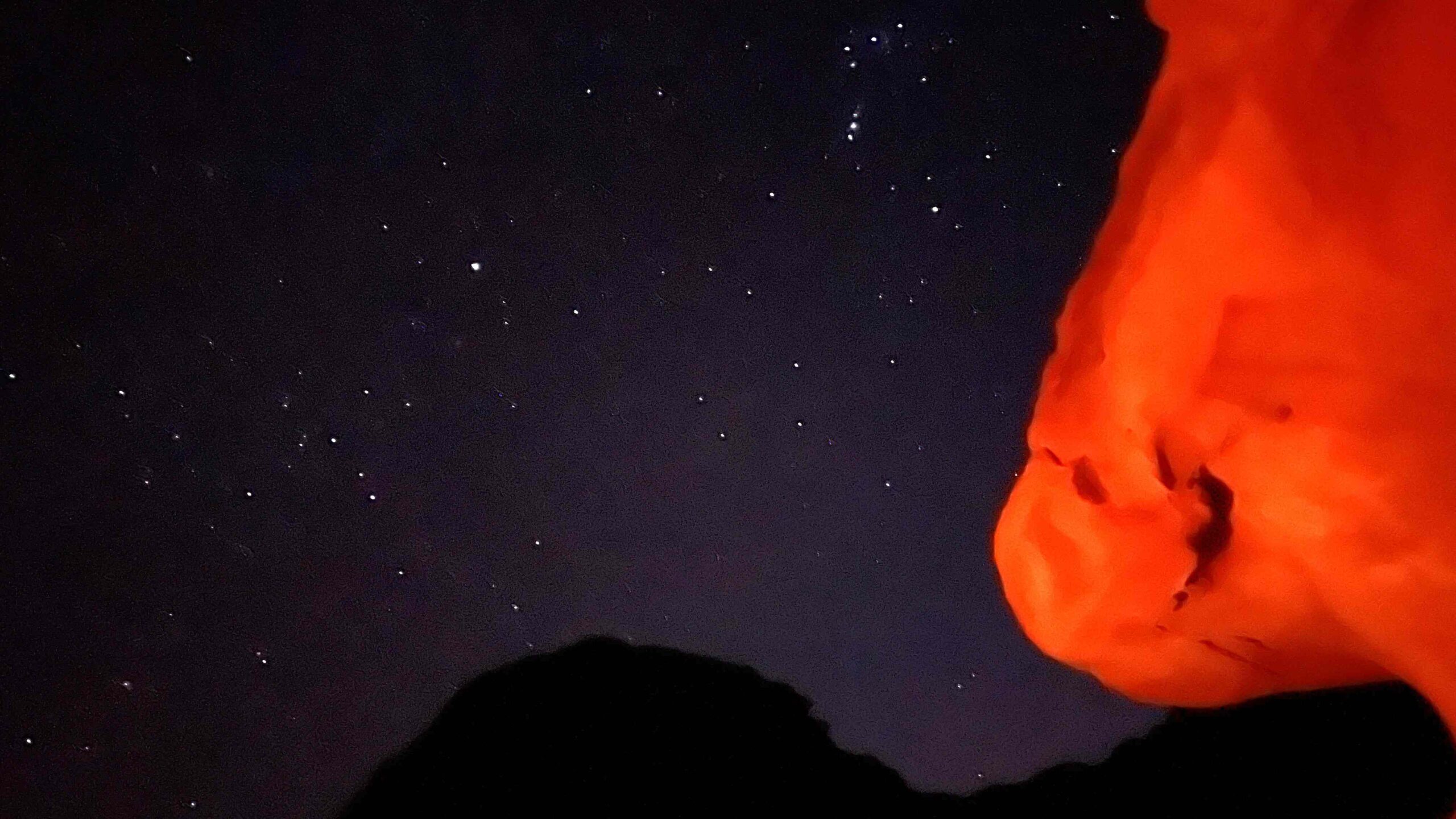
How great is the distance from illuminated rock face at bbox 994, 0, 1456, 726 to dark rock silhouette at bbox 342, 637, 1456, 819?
5 cm

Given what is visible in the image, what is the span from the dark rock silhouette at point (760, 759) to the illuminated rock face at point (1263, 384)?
0.17ft

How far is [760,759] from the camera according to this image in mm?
625

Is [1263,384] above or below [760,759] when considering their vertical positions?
above

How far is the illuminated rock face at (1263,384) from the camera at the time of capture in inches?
16.5

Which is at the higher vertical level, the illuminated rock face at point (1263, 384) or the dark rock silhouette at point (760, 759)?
the illuminated rock face at point (1263, 384)

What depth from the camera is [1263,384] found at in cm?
48

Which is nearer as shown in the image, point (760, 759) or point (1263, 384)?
point (1263, 384)

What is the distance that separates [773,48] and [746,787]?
1.62 ft

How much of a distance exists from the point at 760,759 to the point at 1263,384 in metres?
0.41

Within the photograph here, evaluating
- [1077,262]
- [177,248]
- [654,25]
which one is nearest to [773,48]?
[654,25]

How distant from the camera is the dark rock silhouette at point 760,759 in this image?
0.57 m

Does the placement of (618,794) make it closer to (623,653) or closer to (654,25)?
(623,653)

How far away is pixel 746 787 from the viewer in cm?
62

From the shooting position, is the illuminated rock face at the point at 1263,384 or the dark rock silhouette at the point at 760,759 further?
the dark rock silhouette at the point at 760,759
